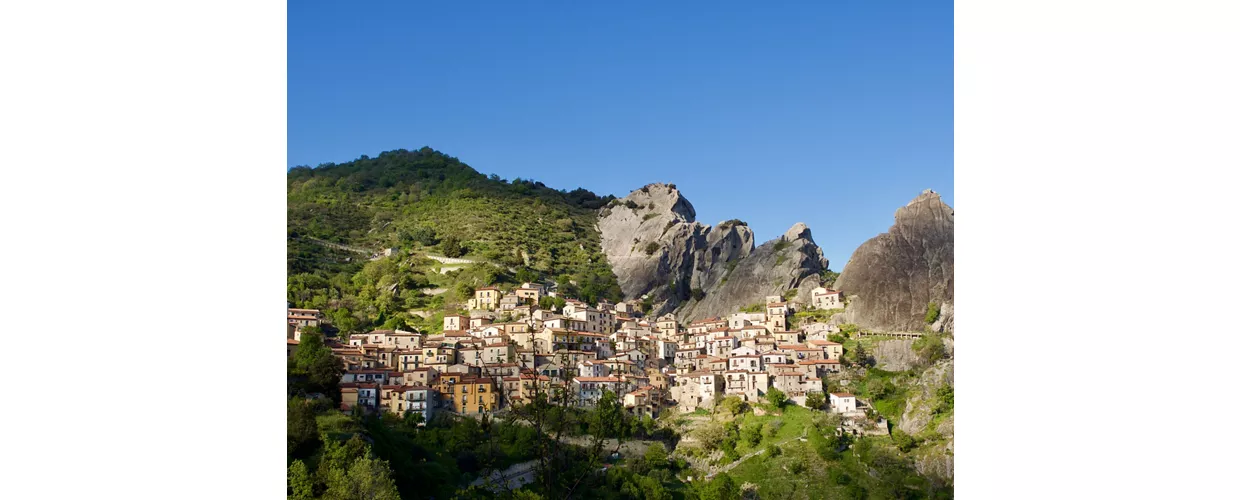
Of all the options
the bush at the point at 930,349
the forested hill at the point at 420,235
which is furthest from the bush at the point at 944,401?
the forested hill at the point at 420,235

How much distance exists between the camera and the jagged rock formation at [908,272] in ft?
51.1

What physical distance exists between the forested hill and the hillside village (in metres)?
1.08

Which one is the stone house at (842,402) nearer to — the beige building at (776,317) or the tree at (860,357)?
the tree at (860,357)

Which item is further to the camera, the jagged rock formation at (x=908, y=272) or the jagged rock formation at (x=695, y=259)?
the jagged rock formation at (x=695, y=259)

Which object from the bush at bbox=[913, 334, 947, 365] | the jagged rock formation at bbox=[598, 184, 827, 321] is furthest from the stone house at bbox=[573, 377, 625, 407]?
the jagged rock formation at bbox=[598, 184, 827, 321]

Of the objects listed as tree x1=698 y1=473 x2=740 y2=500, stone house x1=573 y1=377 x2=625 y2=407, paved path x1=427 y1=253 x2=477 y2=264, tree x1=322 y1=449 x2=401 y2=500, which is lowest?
tree x1=698 y1=473 x2=740 y2=500

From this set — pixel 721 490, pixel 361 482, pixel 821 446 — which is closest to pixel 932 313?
pixel 821 446

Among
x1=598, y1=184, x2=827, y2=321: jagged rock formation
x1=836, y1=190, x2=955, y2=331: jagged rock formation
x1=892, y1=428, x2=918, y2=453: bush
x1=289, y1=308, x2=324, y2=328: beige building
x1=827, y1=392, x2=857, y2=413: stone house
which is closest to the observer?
x1=892, y1=428, x2=918, y2=453: bush

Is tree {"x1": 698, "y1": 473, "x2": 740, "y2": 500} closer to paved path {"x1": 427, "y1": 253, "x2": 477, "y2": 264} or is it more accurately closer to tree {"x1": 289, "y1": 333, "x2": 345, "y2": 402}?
tree {"x1": 289, "y1": 333, "x2": 345, "y2": 402}

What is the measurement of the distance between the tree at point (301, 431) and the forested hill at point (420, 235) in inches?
240

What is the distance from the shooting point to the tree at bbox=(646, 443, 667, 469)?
38.2 feet
